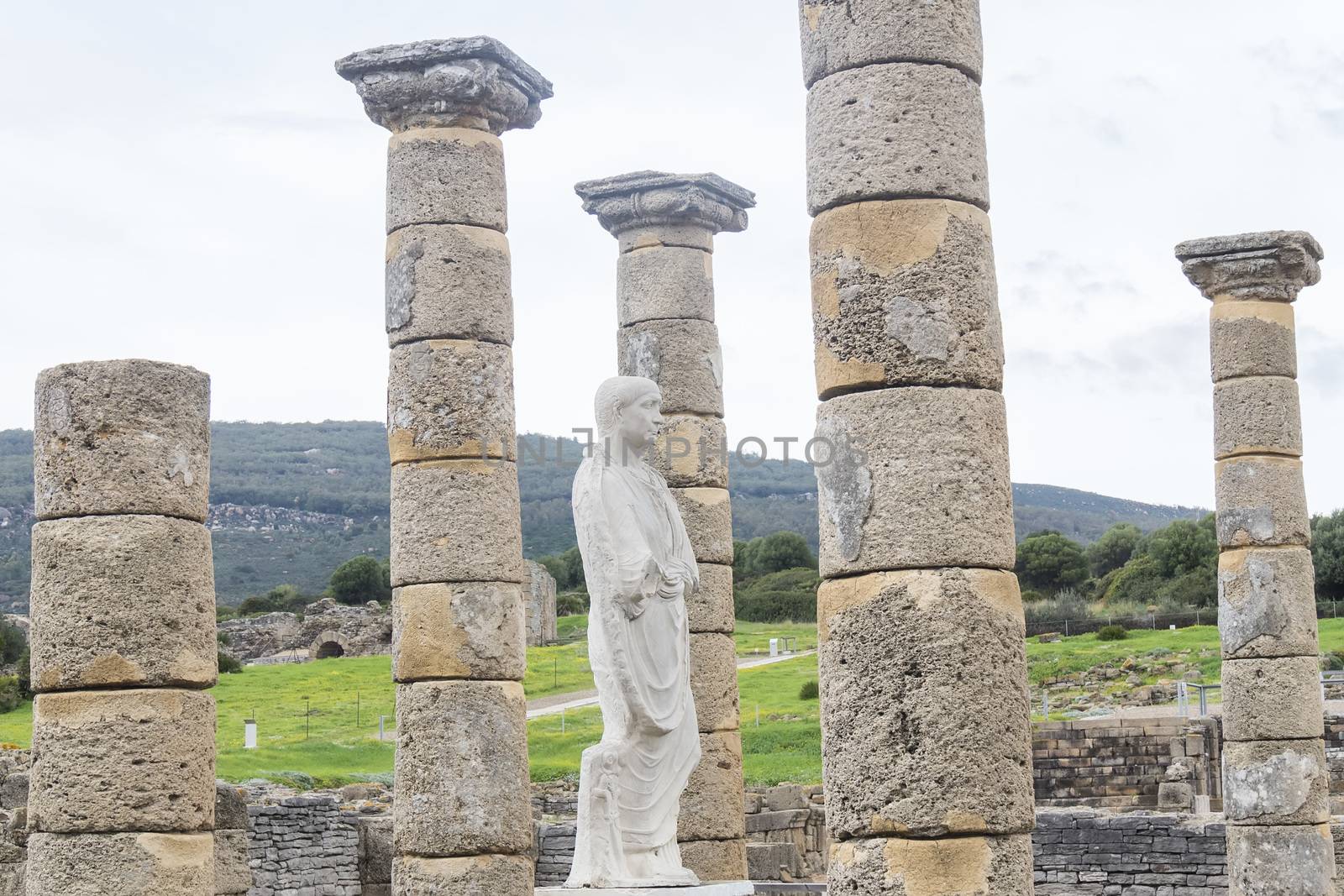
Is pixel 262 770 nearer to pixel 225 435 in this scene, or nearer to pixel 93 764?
pixel 93 764

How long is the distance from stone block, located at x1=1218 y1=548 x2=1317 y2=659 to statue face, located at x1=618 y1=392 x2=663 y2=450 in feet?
19.4

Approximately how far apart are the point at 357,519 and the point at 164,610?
83.5 metres

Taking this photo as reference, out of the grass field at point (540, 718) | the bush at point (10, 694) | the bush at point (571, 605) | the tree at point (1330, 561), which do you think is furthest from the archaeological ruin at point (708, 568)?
the bush at point (571, 605)

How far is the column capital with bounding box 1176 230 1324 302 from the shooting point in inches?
607

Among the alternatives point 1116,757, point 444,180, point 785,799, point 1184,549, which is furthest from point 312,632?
point 444,180

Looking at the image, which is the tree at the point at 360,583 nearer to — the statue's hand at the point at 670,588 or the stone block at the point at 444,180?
the stone block at the point at 444,180

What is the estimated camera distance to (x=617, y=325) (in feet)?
46.1

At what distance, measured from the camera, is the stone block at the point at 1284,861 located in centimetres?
1452

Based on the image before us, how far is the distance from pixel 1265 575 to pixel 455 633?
688 centimetres

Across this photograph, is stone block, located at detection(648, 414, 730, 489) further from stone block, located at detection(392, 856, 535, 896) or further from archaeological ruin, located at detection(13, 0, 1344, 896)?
stone block, located at detection(392, 856, 535, 896)

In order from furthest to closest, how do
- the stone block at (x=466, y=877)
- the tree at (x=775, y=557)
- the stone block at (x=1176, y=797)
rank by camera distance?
1. the tree at (x=775, y=557)
2. the stone block at (x=1176, y=797)
3. the stone block at (x=466, y=877)

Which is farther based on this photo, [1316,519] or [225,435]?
[225,435]

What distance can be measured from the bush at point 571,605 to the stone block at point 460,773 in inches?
1934

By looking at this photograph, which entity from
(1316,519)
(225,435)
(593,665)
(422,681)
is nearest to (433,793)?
(422,681)
